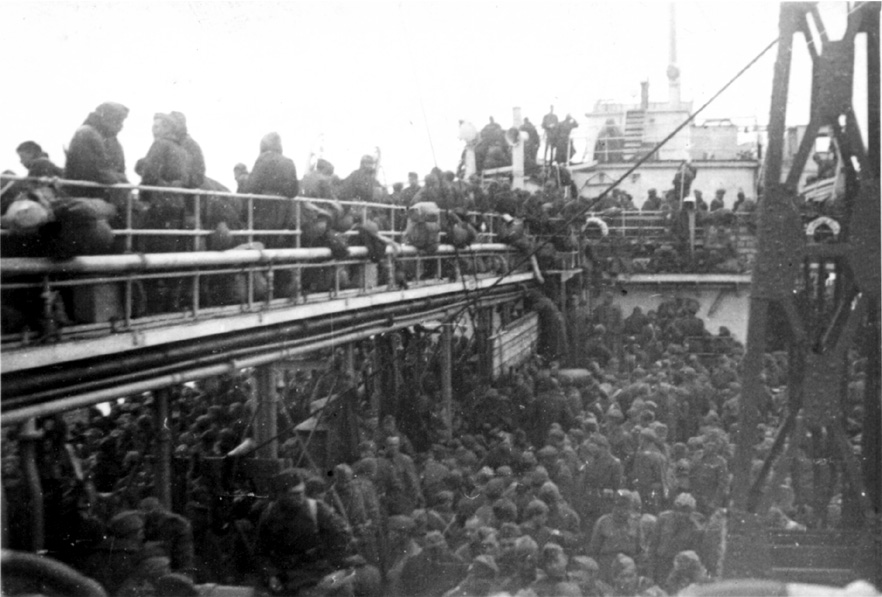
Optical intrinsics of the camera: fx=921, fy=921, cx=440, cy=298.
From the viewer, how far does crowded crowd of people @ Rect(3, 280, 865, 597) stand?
6.40 meters

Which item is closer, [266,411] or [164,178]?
[164,178]

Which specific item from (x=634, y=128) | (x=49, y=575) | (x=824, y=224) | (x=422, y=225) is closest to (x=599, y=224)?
(x=634, y=128)

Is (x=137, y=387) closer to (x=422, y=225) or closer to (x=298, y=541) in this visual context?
(x=298, y=541)

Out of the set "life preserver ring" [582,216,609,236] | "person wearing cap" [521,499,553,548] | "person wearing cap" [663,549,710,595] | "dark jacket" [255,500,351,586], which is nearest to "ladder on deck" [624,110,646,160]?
"life preserver ring" [582,216,609,236]

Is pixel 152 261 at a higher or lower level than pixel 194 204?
lower

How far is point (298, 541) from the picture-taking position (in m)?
7.03

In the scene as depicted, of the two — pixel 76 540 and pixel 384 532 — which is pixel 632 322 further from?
pixel 76 540

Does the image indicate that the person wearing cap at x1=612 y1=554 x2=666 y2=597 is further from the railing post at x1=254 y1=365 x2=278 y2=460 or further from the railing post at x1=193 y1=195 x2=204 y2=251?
the railing post at x1=193 y1=195 x2=204 y2=251

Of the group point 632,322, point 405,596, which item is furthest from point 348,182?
point 632,322

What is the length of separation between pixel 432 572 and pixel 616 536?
1.59 m

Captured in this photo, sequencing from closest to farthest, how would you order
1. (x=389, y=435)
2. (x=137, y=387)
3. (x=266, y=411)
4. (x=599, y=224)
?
(x=137, y=387) → (x=266, y=411) → (x=389, y=435) → (x=599, y=224)

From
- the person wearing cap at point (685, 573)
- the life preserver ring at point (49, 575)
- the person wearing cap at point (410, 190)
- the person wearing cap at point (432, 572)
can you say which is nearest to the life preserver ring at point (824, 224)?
the person wearing cap at point (685, 573)

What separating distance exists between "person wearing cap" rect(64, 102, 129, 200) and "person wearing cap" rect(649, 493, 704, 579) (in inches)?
192

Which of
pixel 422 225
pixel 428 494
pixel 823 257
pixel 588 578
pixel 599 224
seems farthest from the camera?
pixel 599 224
